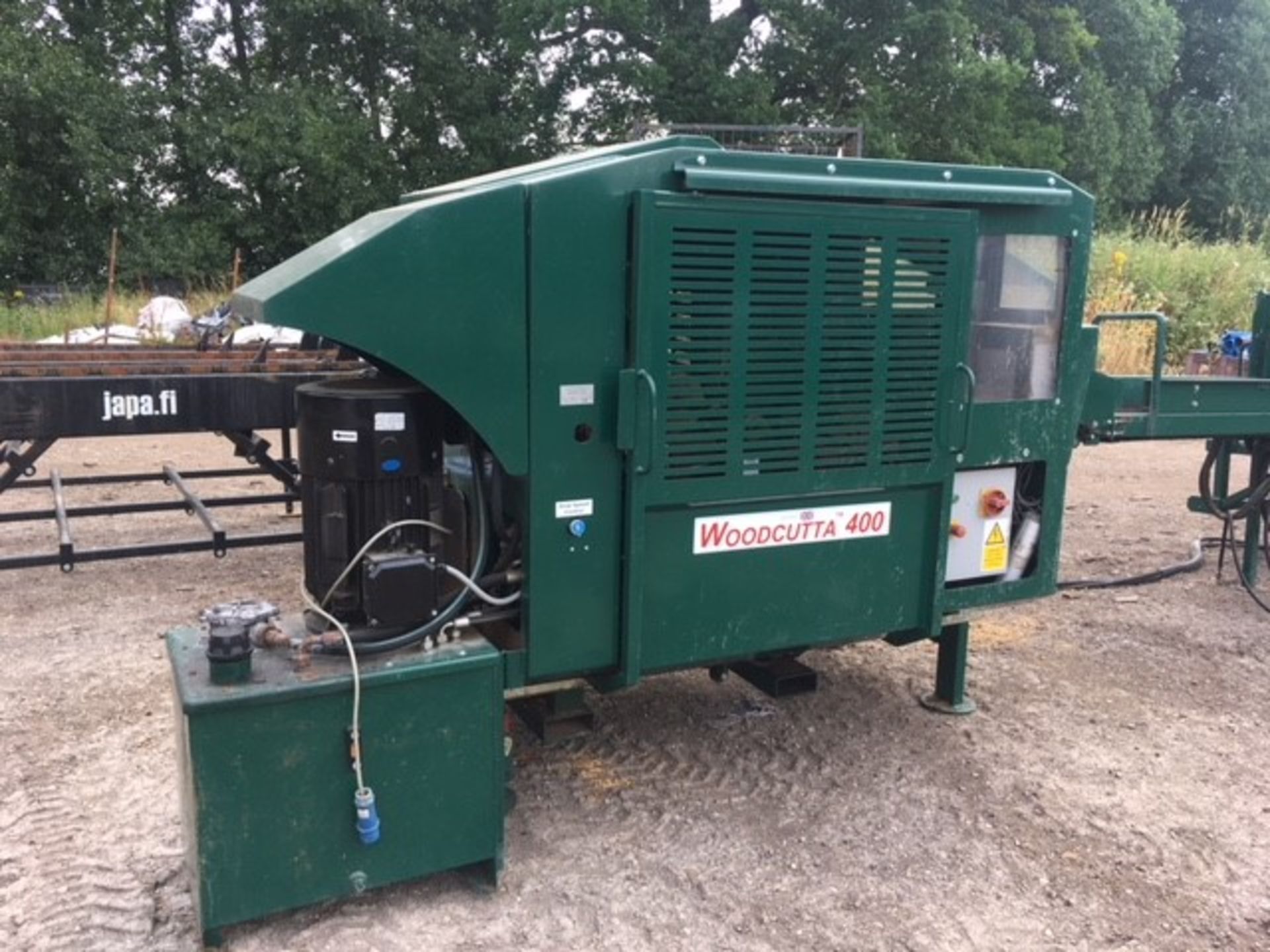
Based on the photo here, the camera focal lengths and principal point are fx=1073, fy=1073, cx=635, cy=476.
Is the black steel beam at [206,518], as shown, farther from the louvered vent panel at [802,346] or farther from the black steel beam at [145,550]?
the louvered vent panel at [802,346]

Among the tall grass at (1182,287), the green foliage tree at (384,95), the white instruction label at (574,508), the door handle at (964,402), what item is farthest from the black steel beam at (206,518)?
the green foliage tree at (384,95)

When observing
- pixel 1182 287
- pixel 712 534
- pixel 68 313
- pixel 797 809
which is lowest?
pixel 797 809

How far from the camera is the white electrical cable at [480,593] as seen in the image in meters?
3.03

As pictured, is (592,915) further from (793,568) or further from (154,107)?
(154,107)

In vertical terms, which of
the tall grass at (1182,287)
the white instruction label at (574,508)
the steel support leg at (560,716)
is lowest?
the steel support leg at (560,716)

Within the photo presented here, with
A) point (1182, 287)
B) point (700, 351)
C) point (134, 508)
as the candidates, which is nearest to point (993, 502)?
point (700, 351)

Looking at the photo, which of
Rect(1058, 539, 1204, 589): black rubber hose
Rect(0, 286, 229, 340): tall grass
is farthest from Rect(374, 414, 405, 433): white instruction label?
Rect(0, 286, 229, 340): tall grass

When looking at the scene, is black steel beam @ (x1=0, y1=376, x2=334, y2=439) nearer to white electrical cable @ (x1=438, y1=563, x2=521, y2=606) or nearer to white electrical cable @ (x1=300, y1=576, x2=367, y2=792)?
white electrical cable @ (x1=438, y1=563, x2=521, y2=606)

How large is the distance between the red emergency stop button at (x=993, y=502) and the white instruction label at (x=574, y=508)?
5.29 ft

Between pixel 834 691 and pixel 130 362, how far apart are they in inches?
155

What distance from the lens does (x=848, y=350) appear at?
3.41 m

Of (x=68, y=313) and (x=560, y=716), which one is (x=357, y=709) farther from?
(x=68, y=313)

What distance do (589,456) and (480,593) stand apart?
50cm

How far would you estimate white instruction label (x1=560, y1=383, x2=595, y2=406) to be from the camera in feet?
9.82
